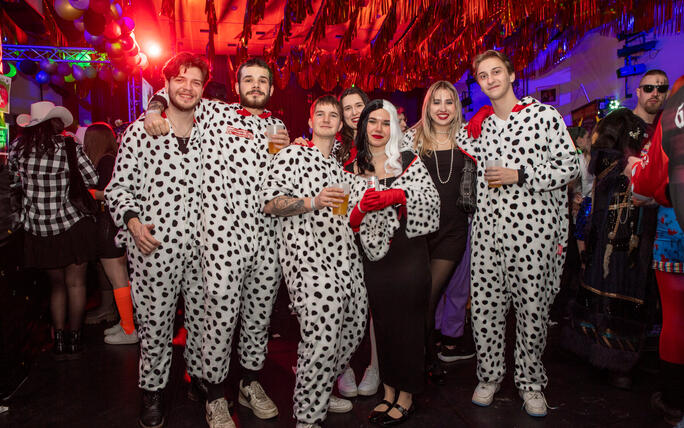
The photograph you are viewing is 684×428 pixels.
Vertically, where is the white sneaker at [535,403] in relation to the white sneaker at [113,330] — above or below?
below

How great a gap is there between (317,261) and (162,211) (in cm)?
84

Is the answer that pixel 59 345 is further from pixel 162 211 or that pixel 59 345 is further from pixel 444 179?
pixel 444 179

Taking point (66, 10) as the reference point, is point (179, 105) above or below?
below

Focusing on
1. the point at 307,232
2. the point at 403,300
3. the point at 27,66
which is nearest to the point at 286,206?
the point at 307,232

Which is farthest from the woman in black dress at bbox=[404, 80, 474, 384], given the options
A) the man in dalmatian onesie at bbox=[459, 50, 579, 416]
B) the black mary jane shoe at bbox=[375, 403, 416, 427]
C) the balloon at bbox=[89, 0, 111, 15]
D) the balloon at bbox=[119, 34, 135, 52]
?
the balloon at bbox=[119, 34, 135, 52]

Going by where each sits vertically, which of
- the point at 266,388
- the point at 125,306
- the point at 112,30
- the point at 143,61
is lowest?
the point at 266,388

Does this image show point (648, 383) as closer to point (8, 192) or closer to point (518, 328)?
point (518, 328)

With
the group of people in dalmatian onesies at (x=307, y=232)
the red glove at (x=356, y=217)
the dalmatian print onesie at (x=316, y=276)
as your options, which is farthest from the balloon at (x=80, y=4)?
the red glove at (x=356, y=217)

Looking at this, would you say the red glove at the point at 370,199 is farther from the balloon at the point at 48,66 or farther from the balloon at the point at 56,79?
the balloon at the point at 56,79

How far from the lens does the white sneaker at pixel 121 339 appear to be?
12.7ft

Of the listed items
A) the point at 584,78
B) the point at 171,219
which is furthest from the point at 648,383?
the point at 584,78

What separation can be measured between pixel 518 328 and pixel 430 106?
4.77ft

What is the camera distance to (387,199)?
2.12 meters

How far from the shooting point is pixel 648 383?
298 cm
